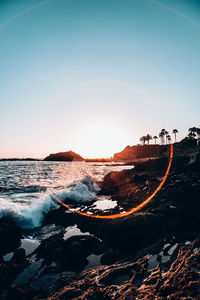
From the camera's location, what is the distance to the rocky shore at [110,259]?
141 inches

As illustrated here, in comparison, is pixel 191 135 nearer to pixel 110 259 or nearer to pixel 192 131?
pixel 192 131

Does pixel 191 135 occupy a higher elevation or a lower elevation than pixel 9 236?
higher

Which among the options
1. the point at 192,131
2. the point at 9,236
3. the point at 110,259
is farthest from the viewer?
the point at 192,131

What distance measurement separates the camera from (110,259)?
5.08m

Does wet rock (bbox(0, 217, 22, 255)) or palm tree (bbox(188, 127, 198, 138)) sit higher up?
palm tree (bbox(188, 127, 198, 138))

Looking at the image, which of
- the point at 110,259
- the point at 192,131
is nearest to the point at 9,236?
the point at 110,259

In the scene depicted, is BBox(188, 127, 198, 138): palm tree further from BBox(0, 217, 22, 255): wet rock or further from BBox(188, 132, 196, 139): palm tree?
BBox(0, 217, 22, 255): wet rock

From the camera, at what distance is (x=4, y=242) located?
635 centimetres

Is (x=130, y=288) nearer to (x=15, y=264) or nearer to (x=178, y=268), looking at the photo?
(x=178, y=268)

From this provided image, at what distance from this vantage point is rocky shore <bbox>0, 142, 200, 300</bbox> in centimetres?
359

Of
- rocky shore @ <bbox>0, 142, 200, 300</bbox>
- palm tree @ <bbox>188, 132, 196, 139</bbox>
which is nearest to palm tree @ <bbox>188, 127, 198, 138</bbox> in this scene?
palm tree @ <bbox>188, 132, 196, 139</bbox>

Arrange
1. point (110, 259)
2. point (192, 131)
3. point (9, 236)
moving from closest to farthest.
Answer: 1. point (110, 259)
2. point (9, 236)
3. point (192, 131)

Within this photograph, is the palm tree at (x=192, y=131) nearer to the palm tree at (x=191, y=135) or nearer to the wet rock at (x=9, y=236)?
the palm tree at (x=191, y=135)

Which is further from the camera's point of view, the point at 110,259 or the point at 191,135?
the point at 191,135
